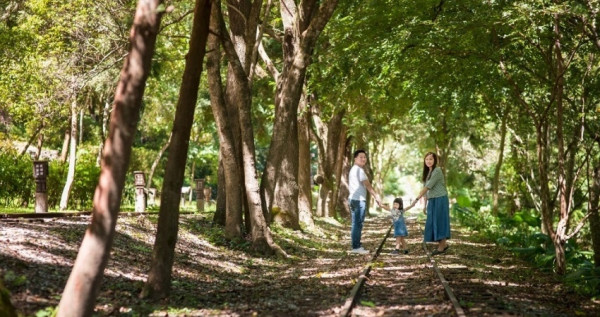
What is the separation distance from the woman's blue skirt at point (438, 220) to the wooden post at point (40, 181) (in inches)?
394

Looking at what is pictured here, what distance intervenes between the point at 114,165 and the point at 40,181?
41.5ft

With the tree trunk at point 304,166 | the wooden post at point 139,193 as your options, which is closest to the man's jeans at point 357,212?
the tree trunk at point 304,166

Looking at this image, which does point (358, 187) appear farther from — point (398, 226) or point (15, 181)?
point (15, 181)

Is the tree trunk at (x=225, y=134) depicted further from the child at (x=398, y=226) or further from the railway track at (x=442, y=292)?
the railway track at (x=442, y=292)

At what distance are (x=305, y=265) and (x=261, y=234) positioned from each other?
4.55 ft

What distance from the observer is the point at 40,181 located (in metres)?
18.2

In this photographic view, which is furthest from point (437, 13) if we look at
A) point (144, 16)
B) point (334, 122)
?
Answer: point (334, 122)

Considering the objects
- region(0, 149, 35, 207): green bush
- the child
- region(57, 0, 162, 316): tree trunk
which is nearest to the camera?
region(57, 0, 162, 316): tree trunk

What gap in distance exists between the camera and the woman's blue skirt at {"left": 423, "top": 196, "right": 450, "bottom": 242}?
46.7ft

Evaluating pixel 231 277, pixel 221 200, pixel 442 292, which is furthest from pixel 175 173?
pixel 221 200

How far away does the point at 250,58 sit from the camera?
16.5 meters

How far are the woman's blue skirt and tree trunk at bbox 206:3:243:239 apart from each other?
4.10 m

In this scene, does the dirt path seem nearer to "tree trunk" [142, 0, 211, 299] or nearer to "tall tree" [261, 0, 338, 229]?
"tree trunk" [142, 0, 211, 299]

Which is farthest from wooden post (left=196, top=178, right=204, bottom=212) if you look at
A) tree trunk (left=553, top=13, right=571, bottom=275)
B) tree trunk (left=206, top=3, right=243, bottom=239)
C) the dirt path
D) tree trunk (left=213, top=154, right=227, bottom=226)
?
tree trunk (left=553, top=13, right=571, bottom=275)
